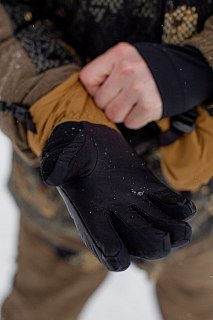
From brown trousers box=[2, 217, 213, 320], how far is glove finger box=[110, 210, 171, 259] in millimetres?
447

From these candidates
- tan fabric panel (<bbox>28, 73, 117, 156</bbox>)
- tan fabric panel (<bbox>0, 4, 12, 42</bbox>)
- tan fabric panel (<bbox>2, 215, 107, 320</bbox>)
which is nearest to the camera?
tan fabric panel (<bbox>28, 73, 117, 156</bbox>)

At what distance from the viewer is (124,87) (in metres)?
0.82

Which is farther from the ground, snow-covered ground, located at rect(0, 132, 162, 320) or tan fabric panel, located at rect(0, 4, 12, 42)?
tan fabric panel, located at rect(0, 4, 12, 42)

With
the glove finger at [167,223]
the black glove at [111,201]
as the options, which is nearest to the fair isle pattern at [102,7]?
the black glove at [111,201]

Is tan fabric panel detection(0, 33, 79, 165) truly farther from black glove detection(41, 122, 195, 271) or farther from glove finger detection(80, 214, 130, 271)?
A: glove finger detection(80, 214, 130, 271)

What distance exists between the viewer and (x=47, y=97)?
33.0 inches

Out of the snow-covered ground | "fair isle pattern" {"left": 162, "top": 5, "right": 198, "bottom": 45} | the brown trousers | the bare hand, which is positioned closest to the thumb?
the bare hand

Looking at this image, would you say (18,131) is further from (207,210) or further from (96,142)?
(207,210)

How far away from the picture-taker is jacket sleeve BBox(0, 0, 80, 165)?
0.88 m

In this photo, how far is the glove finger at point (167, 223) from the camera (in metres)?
0.65

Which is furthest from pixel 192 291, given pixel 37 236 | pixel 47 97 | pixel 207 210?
pixel 47 97

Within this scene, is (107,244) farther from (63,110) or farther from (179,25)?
(179,25)

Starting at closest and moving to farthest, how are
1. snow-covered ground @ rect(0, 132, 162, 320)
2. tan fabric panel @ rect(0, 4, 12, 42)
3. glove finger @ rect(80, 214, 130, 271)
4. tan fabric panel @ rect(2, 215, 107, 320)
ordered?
glove finger @ rect(80, 214, 130, 271)
tan fabric panel @ rect(0, 4, 12, 42)
tan fabric panel @ rect(2, 215, 107, 320)
snow-covered ground @ rect(0, 132, 162, 320)

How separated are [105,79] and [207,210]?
0.35 m
